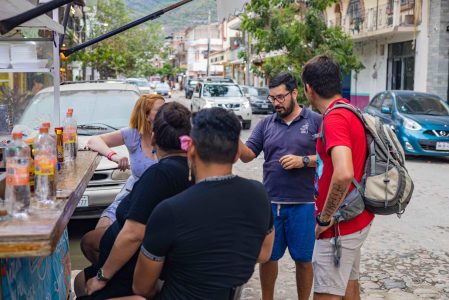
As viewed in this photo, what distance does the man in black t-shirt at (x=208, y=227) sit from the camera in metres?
2.38

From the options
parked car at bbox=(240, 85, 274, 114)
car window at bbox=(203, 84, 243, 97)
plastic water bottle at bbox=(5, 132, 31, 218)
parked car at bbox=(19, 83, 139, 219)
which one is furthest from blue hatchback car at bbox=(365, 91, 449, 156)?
parked car at bbox=(240, 85, 274, 114)

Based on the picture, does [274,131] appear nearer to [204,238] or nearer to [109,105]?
[204,238]

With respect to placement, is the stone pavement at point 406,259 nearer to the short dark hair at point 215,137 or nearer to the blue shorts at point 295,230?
the blue shorts at point 295,230

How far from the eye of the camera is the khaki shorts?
3.36m

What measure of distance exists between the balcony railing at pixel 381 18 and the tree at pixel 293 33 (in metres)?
5.82

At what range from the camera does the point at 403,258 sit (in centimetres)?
614

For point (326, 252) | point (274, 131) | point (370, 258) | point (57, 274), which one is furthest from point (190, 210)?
point (370, 258)

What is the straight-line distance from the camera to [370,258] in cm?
613

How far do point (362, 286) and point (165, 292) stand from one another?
3.21m

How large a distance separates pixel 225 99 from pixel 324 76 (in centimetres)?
1852

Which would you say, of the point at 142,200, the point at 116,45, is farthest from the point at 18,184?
the point at 116,45

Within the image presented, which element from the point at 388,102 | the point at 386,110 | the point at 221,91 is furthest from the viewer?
the point at 221,91

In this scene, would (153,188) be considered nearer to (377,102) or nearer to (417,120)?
(417,120)

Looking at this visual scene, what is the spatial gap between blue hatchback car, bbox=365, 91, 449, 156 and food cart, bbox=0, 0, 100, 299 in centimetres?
923
